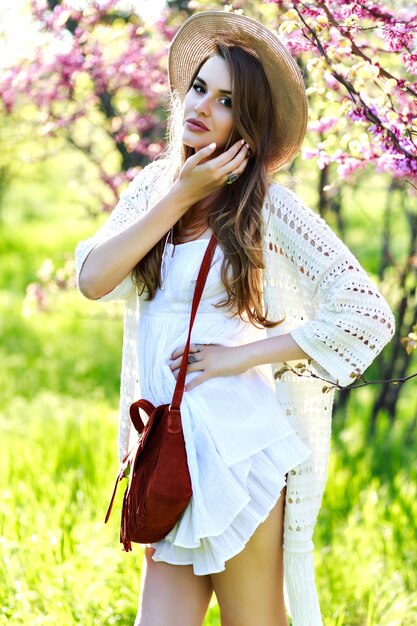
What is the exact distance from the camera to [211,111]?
98.3 inches

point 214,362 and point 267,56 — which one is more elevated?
point 267,56

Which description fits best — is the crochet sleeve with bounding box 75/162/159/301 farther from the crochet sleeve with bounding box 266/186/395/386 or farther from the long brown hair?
the crochet sleeve with bounding box 266/186/395/386

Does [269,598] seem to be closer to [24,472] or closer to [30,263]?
[24,472]

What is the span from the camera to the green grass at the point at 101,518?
3.34 metres

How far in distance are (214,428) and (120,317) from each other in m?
3.32

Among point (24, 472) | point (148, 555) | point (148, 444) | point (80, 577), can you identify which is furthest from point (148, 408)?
point (24, 472)

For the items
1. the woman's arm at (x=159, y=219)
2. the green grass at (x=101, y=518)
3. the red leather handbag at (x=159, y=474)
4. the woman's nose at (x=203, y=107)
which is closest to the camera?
the red leather handbag at (x=159, y=474)

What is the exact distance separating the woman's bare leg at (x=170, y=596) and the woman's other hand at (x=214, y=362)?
480mm

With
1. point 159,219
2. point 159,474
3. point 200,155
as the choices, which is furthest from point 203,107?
point 159,474

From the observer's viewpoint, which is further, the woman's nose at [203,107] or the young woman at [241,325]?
the woman's nose at [203,107]

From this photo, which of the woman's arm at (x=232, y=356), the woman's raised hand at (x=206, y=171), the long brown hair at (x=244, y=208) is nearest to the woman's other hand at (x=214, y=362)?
the woman's arm at (x=232, y=356)

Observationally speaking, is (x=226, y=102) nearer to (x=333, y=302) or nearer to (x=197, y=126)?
(x=197, y=126)

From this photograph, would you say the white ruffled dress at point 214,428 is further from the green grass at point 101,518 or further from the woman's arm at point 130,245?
the green grass at point 101,518

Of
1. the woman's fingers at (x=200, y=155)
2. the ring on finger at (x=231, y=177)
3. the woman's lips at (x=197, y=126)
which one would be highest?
the woman's lips at (x=197, y=126)
